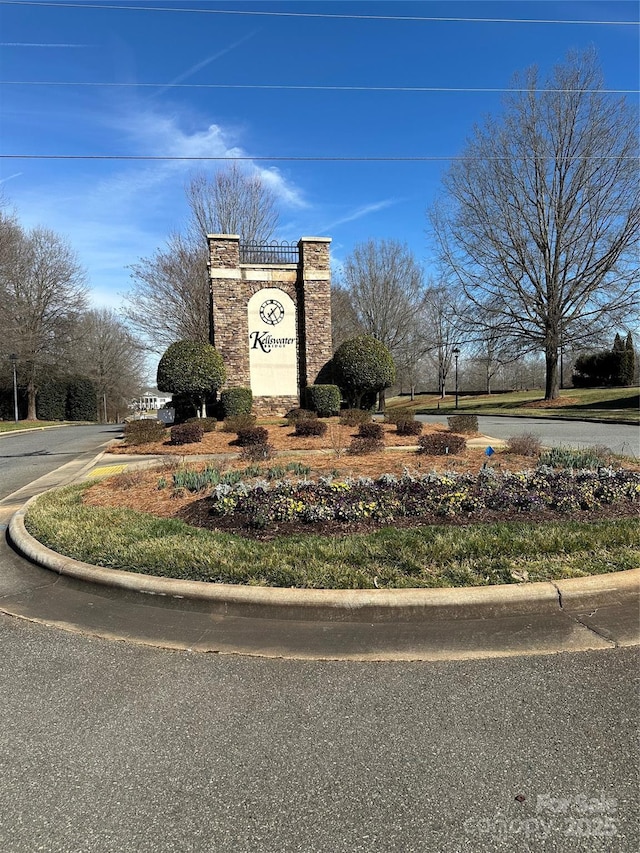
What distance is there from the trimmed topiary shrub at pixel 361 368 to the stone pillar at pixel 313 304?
1.04 meters

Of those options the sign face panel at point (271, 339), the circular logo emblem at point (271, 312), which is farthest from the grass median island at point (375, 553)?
the circular logo emblem at point (271, 312)

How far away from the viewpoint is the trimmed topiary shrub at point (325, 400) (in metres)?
16.7

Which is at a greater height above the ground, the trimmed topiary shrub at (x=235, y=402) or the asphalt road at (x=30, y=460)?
the trimmed topiary shrub at (x=235, y=402)

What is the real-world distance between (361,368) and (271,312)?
407cm

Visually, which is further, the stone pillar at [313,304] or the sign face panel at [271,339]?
→ the sign face panel at [271,339]

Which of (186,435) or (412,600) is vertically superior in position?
(186,435)

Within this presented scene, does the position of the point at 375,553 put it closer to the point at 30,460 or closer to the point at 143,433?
the point at 143,433

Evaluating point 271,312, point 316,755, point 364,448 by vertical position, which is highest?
point 271,312

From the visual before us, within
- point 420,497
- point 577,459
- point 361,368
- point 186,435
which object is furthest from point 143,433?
point 577,459

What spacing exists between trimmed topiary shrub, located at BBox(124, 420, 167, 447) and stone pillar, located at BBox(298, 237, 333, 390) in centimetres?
689

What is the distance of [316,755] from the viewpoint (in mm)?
2188

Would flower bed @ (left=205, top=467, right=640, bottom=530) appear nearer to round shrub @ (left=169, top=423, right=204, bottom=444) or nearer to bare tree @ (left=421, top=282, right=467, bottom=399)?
round shrub @ (left=169, top=423, right=204, bottom=444)

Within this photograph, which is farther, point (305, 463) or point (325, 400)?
point (325, 400)

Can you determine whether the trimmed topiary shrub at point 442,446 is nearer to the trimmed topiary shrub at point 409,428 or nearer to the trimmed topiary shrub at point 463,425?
the trimmed topiary shrub at point 409,428
